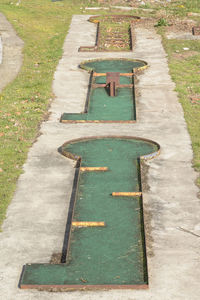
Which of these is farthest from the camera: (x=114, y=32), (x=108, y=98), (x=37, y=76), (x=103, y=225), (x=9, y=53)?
(x=114, y=32)

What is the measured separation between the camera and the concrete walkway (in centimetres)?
906

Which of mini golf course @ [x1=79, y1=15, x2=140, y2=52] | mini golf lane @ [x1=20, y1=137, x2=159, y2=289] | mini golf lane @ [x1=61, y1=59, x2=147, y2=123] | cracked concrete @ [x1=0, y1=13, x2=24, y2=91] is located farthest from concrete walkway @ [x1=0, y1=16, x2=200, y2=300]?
mini golf course @ [x1=79, y1=15, x2=140, y2=52]

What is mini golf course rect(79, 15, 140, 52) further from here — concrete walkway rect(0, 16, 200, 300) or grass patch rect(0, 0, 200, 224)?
concrete walkway rect(0, 16, 200, 300)

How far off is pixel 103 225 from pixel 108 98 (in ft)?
26.0

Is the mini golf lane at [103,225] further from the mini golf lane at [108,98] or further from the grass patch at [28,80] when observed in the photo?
the mini golf lane at [108,98]

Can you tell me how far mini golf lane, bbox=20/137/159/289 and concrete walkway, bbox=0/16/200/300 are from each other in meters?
0.19

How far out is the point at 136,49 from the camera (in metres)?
24.3

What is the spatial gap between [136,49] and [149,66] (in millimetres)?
2912

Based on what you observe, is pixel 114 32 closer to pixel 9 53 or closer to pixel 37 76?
pixel 9 53

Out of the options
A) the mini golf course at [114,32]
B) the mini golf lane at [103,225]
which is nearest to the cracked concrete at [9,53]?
the mini golf course at [114,32]

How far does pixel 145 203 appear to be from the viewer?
11.5 meters

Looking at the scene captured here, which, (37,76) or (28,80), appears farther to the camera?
(37,76)

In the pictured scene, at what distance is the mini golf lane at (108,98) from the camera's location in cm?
1633

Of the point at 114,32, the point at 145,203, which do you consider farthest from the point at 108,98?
the point at 114,32
